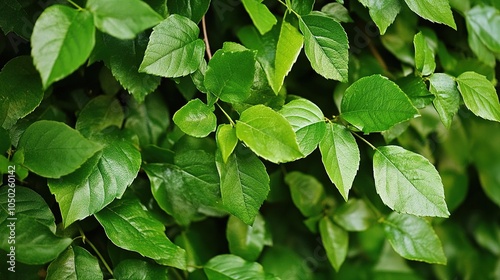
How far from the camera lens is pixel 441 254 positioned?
0.72 meters

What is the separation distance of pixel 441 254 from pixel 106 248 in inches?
18.0

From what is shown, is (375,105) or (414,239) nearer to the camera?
(375,105)

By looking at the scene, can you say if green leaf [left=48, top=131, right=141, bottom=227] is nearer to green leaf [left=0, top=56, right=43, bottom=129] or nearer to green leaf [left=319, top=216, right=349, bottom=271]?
green leaf [left=0, top=56, right=43, bottom=129]

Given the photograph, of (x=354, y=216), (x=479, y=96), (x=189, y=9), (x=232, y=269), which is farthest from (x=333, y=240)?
(x=189, y=9)

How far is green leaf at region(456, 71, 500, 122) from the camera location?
0.64 meters

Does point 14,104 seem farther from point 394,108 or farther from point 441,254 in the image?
point 441,254

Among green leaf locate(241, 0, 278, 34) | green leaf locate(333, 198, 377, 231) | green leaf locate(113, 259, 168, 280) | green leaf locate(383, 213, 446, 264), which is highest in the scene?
green leaf locate(241, 0, 278, 34)

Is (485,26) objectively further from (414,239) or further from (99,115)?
(99,115)

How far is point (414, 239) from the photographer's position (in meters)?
0.73

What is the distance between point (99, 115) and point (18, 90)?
0.11 metres

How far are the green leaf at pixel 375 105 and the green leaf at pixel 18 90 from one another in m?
0.36

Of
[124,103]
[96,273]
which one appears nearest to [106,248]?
[96,273]

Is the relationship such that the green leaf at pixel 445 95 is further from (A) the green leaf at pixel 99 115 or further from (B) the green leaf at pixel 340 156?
(A) the green leaf at pixel 99 115

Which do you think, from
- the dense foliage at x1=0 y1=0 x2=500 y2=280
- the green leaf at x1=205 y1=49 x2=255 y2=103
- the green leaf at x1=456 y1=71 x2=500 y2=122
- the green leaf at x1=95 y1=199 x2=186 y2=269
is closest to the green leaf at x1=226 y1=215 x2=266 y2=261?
the dense foliage at x1=0 y1=0 x2=500 y2=280
